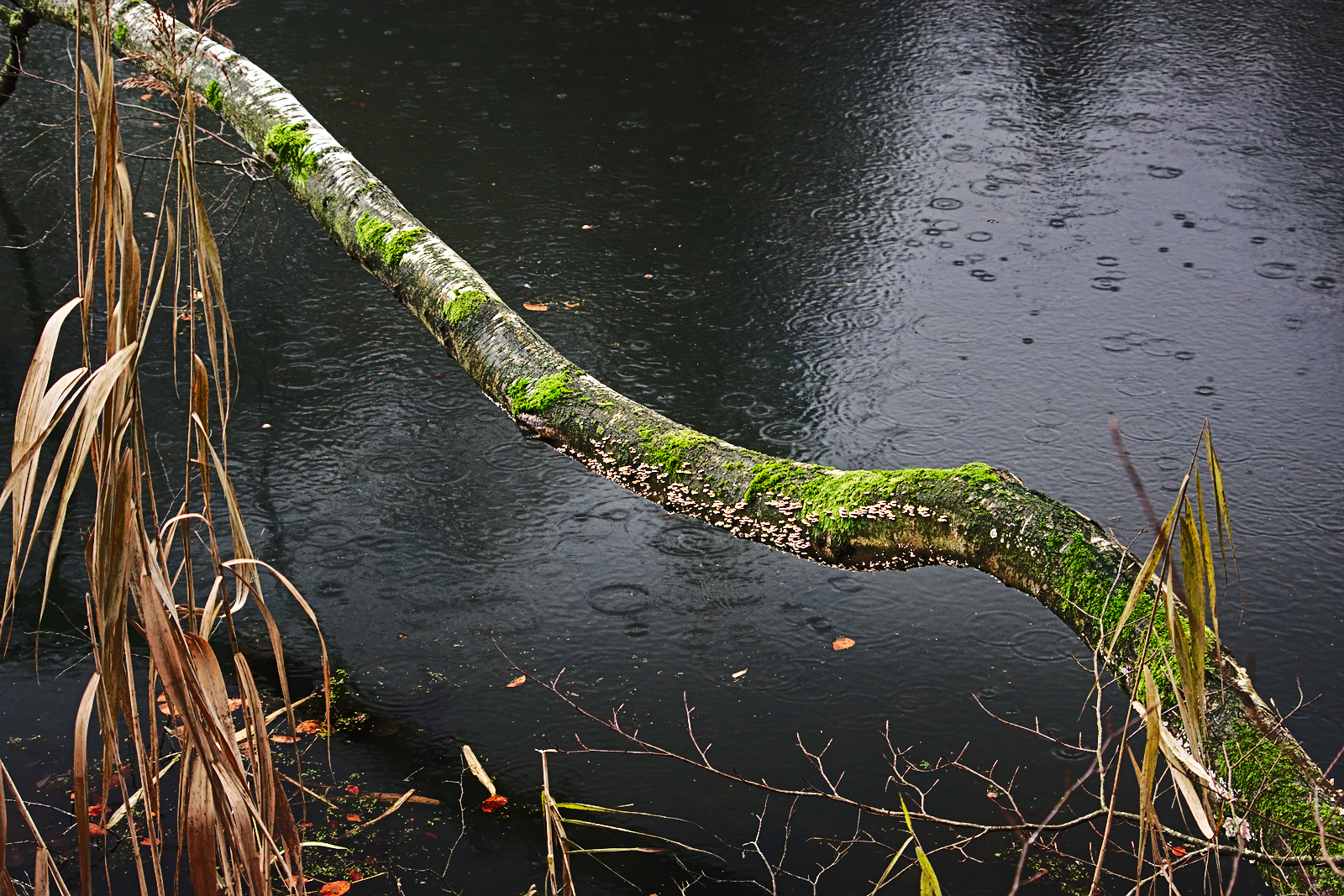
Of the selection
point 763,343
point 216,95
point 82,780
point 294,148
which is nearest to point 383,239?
point 294,148

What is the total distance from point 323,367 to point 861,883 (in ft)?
11.1

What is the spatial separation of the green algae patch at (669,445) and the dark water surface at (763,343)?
0.83 meters

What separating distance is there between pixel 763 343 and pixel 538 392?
7.51 feet

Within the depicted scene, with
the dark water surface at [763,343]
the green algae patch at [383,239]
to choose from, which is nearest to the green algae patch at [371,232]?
the green algae patch at [383,239]

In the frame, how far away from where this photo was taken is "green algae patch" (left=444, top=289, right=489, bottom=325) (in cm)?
330

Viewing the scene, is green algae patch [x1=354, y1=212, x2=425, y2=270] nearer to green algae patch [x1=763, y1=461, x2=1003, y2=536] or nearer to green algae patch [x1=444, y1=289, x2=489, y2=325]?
green algae patch [x1=444, y1=289, x2=489, y2=325]

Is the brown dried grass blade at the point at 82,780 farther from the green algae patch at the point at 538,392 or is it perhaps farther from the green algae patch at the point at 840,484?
the green algae patch at the point at 538,392

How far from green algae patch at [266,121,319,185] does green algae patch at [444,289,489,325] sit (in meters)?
0.96

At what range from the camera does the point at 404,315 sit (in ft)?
18.0

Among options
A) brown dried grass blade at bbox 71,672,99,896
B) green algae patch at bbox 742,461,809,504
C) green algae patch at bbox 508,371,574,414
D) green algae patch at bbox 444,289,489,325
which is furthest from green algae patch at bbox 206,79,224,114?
brown dried grass blade at bbox 71,672,99,896

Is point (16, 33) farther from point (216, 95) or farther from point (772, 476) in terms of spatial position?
point (772, 476)

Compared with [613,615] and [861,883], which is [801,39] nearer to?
[613,615]

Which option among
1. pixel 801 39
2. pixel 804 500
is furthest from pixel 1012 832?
pixel 801 39

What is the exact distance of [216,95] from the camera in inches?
170
